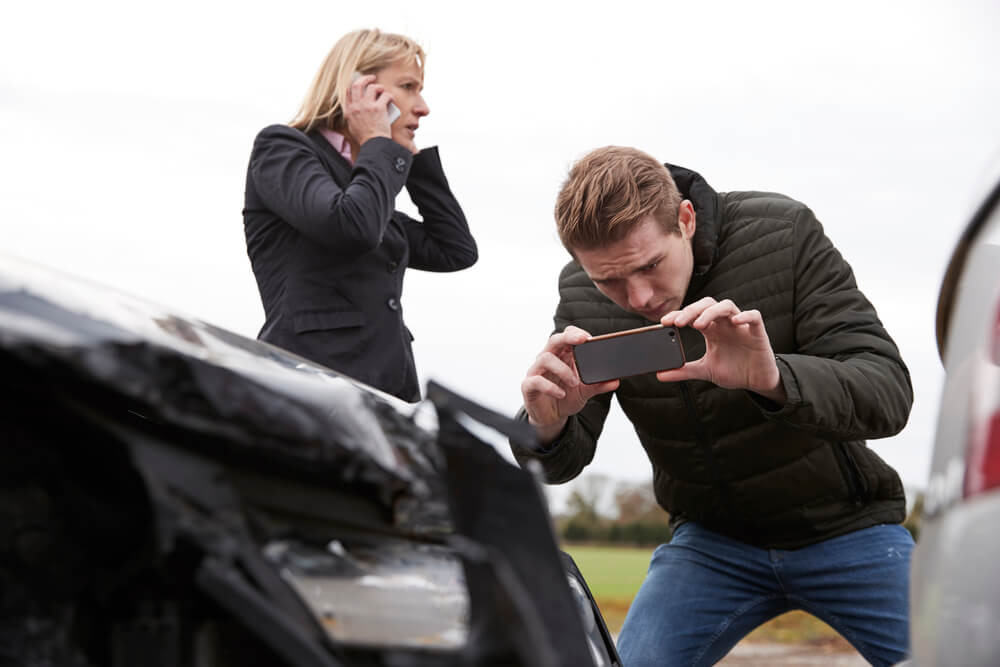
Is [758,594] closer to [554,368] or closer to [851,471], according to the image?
[851,471]

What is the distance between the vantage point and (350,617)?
1.04 metres

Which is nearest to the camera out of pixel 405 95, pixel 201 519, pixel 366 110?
pixel 201 519

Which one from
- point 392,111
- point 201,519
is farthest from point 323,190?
point 201,519

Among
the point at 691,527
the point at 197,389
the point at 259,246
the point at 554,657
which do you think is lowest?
the point at 691,527

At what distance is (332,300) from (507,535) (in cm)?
170

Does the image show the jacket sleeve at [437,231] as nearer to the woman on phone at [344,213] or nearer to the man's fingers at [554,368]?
the woman on phone at [344,213]

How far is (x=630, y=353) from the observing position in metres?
2.10

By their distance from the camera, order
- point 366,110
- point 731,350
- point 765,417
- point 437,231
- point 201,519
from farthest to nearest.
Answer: point 437,231 < point 366,110 < point 765,417 < point 731,350 < point 201,519

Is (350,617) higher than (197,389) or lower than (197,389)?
lower

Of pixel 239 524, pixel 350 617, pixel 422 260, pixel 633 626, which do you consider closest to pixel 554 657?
pixel 350 617

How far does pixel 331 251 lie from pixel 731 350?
3.78 ft

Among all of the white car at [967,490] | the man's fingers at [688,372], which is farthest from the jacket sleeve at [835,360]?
the white car at [967,490]

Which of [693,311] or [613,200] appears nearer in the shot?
[693,311]

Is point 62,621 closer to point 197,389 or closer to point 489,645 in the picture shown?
point 197,389
